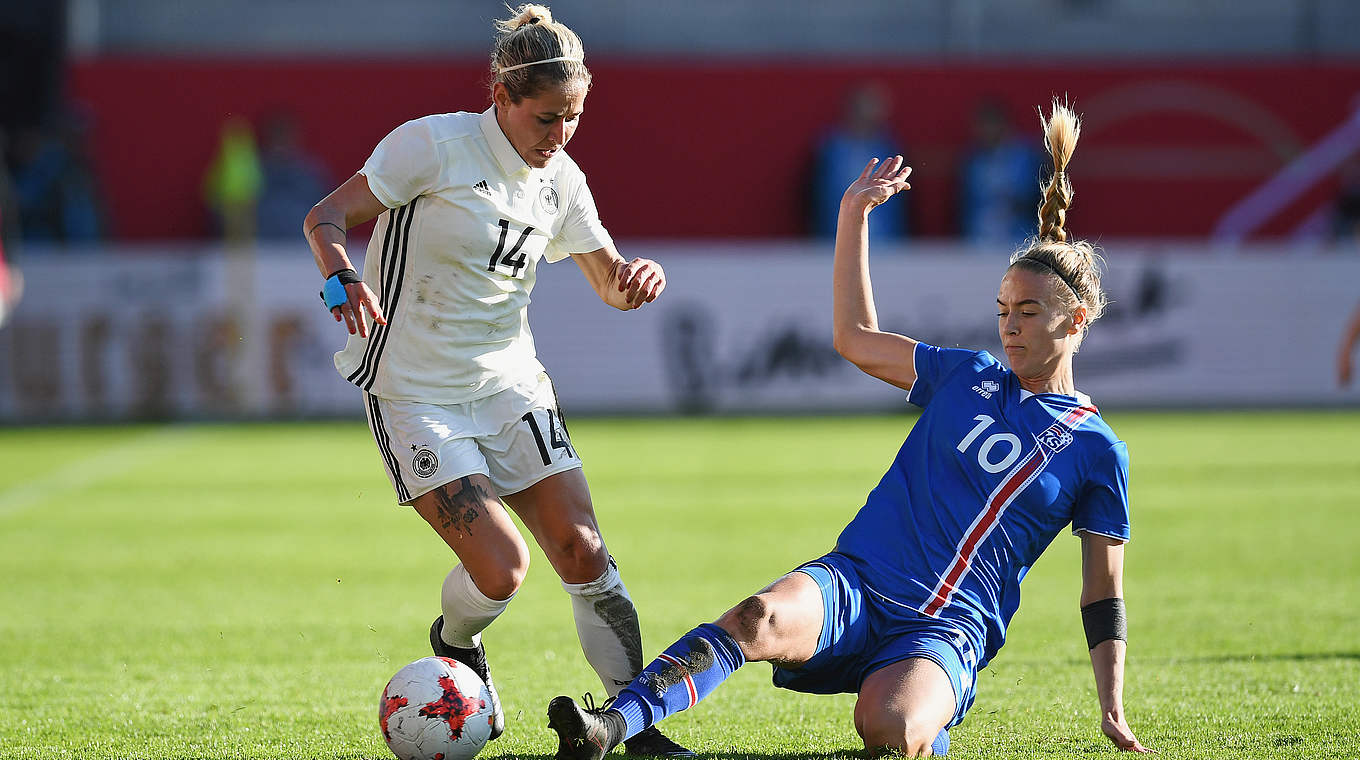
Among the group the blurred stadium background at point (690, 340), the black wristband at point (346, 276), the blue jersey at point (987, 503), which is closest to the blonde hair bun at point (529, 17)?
the blurred stadium background at point (690, 340)

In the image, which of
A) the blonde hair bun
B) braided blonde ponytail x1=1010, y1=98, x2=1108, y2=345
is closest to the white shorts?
the blonde hair bun

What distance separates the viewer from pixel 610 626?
4.96 m

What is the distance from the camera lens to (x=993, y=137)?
19453mm

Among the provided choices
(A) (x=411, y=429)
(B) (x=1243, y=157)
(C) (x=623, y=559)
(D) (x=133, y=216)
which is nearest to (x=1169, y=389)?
(B) (x=1243, y=157)

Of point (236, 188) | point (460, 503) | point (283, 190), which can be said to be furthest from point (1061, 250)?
point (283, 190)

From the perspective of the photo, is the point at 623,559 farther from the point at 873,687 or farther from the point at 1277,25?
the point at 1277,25

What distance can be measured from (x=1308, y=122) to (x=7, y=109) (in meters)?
18.5

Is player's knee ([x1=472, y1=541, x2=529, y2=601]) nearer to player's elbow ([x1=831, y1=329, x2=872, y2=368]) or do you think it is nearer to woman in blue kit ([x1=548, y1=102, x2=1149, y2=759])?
woman in blue kit ([x1=548, y1=102, x2=1149, y2=759])

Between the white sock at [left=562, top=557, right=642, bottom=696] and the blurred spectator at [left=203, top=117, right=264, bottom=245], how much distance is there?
14475 millimetres

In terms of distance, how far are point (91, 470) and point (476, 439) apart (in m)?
9.41

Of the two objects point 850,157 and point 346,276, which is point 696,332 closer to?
point 850,157

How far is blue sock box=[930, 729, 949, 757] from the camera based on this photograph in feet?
14.9

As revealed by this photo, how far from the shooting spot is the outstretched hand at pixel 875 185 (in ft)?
15.9

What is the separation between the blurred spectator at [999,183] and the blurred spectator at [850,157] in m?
1.07
